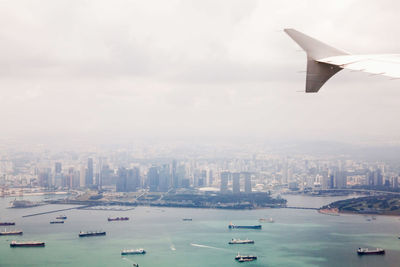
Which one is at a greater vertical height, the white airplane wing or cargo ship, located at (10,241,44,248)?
the white airplane wing

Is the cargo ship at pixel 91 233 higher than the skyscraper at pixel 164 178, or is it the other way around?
the skyscraper at pixel 164 178

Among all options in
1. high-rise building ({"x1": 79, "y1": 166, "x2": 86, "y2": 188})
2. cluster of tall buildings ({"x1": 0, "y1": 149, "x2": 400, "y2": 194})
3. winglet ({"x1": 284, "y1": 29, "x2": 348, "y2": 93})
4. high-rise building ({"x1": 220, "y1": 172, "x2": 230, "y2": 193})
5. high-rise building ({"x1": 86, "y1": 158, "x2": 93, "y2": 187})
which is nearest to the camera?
winglet ({"x1": 284, "y1": 29, "x2": 348, "y2": 93})

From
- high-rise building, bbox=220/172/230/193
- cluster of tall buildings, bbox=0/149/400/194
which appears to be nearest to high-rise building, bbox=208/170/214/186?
cluster of tall buildings, bbox=0/149/400/194

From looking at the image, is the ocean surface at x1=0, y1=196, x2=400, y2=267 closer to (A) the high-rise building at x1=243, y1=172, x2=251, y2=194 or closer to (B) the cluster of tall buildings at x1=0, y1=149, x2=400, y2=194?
(A) the high-rise building at x1=243, y1=172, x2=251, y2=194

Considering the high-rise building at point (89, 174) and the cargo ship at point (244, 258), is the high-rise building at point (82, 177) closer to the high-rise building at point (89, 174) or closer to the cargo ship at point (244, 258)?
the high-rise building at point (89, 174)

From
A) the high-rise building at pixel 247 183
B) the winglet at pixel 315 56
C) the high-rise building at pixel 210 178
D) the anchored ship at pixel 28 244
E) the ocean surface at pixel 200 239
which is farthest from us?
the high-rise building at pixel 210 178

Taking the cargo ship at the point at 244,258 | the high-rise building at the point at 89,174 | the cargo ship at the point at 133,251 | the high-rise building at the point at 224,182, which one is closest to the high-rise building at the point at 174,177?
the high-rise building at the point at 224,182

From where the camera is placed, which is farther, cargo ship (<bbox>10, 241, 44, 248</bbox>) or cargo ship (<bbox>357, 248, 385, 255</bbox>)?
cargo ship (<bbox>10, 241, 44, 248</bbox>)

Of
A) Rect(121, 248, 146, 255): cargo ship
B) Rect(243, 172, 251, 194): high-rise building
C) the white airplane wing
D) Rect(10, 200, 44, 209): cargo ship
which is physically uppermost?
the white airplane wing

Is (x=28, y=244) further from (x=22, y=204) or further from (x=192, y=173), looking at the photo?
(x=192, y=173)
